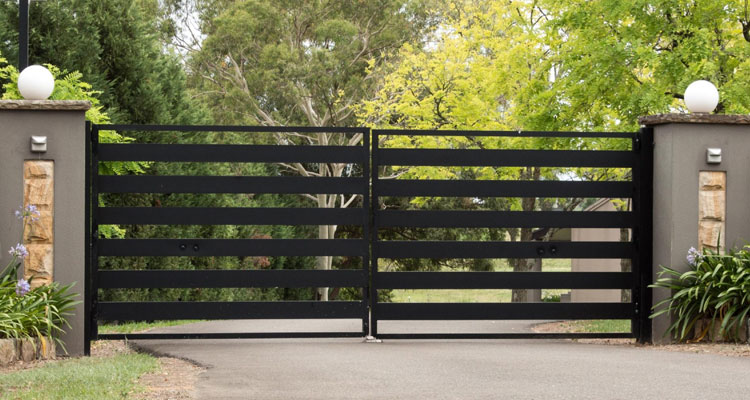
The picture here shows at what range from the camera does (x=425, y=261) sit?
28.5 meters

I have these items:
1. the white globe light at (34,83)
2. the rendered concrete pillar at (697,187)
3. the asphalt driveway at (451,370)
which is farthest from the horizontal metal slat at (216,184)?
the rendered concrete pillar at (697,187)

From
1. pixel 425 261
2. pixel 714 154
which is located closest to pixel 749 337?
pixel 714 154

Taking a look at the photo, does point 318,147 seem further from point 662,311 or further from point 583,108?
point 583,108

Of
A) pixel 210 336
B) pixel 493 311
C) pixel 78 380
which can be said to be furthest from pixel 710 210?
pixel 78 380

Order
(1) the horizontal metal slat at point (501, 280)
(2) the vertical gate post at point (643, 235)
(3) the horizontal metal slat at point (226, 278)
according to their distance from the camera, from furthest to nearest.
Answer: (2) the vertical gate post at point (643, 235), (1) the horizontal metal slat at point (501, 280), (3) the horizontal metal slat at point (226, 278)

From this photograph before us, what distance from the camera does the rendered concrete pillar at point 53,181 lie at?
23.7 ft

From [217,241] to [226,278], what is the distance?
346mm

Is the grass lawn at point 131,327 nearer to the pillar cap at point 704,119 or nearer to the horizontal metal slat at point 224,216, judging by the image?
the horizontal metal slat at point 224,216

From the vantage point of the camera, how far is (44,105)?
23.6 ft

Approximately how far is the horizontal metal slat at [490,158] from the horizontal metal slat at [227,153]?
35 cm

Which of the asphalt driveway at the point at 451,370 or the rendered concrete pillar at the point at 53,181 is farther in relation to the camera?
the rendered concrete pillar at the point at 53,181

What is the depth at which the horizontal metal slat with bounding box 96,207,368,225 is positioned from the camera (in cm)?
769

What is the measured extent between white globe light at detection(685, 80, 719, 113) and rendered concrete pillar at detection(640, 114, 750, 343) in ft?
0.58

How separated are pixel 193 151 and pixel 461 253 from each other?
2.66 meters
